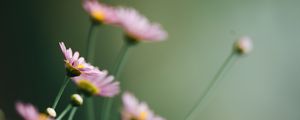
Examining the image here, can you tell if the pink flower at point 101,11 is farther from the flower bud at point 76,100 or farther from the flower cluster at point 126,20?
the flower bud at point 76,100

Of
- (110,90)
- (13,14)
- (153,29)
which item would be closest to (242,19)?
(13,14)

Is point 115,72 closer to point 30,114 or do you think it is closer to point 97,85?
point 97,85

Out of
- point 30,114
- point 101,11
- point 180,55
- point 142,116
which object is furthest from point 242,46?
point 180,55

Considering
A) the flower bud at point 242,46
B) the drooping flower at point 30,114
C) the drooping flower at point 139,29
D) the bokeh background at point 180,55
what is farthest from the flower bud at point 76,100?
the bokeh background at point 180,55

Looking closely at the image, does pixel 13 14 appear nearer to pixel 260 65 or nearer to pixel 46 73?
pixel 46 73

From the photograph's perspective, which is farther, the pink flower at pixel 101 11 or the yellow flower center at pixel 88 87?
the pink flower at pixel 101 11
